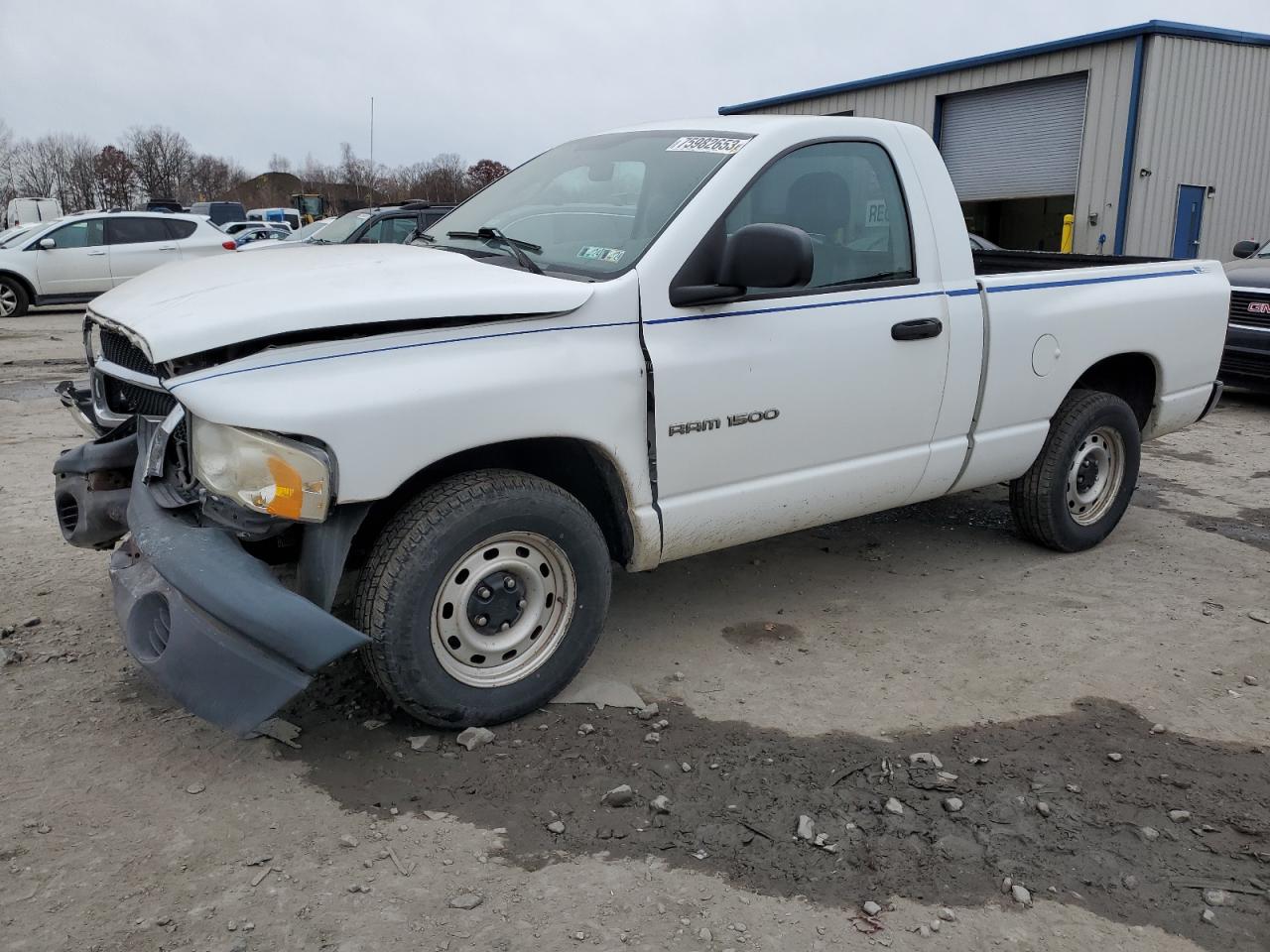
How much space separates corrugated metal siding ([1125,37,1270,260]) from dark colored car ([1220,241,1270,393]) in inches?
294

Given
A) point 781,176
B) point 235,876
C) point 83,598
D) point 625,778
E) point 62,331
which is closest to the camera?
point 235,876

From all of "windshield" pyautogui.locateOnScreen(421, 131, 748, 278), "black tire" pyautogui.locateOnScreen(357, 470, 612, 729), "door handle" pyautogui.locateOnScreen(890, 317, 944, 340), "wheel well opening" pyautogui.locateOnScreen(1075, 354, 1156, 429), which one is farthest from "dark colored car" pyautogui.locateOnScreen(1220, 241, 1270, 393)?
"black tire" pyautogui.locateOnScreen(357, 470, 612, 729)

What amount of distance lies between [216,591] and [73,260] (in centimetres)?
1599

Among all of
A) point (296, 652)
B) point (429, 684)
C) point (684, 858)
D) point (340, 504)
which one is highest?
point (340, 504)

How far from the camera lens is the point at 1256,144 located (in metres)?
16.7

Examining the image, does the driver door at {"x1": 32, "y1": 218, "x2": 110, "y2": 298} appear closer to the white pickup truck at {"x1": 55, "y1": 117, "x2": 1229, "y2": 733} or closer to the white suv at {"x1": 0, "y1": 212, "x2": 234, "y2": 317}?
the white suv at {"x1": 0, "y1": 212, "x2": 234, "y2": 317}

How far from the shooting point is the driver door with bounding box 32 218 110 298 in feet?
53.2

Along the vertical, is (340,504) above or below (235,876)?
above

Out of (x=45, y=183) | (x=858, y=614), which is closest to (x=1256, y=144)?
(x=858, y=614)

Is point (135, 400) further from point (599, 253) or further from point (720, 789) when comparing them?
point (720, 789)

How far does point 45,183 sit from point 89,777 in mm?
72694

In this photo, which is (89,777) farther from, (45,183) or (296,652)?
(45,183)

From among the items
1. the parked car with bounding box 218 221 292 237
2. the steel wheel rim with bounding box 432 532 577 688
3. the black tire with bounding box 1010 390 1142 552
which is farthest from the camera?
the parked car with bounding box 218 221 292 237

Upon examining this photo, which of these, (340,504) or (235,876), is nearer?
(235,876)
